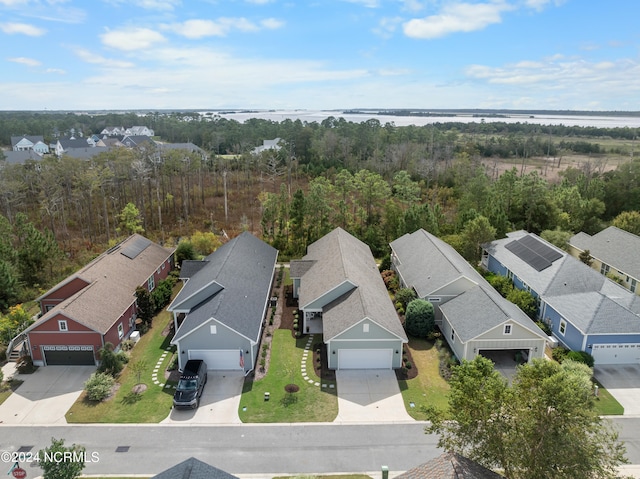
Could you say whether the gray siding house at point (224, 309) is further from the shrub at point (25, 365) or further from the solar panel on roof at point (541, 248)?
the solar panel on roof at point (541, 248)

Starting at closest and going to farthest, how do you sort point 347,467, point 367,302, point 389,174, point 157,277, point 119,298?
point 347,467
point 367,302
point 119,298
point 157,277
point 389,174

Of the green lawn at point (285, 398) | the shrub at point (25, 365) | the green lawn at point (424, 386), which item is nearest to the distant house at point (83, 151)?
the shrub at point (25, 365)

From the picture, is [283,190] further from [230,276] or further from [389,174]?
[389,174]

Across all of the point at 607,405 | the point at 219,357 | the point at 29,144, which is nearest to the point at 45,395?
the point at 219,357

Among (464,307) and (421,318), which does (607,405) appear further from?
(421,318)

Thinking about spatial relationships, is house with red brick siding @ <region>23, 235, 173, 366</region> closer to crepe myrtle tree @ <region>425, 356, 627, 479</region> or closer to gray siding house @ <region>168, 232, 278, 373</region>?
gray siding house @ <region>168, 232, 278, 373</region>

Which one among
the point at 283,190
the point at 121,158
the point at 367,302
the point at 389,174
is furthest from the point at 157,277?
the point at 389,174

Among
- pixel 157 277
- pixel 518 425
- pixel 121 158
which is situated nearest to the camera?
pixel 518 425
